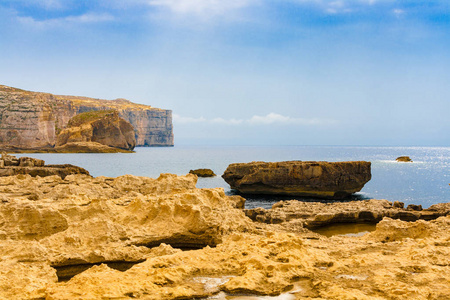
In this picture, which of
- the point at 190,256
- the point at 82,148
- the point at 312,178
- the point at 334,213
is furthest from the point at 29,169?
the point at 82,148

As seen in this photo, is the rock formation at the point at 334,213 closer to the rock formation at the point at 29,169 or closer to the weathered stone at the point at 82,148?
the rock formation at the point at 29,169

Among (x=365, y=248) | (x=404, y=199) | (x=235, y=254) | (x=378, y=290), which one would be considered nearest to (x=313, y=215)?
(x=365, y=248)

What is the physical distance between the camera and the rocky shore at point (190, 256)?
18.2 feet

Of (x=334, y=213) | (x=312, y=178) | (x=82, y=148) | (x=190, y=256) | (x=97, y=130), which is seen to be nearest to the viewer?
(x=190, y=256)

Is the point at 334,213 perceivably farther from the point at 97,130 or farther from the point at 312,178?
the point at 97,130

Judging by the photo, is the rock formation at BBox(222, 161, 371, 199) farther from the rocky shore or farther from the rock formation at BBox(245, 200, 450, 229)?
the rocky shore

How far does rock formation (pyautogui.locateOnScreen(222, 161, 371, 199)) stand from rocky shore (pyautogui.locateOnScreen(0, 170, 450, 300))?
21872mm

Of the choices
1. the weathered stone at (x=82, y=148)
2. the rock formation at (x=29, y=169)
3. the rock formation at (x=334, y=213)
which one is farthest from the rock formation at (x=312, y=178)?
the weathered stone at (x=82, y=148)

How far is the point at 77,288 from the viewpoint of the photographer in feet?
17.4

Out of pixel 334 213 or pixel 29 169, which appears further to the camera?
pixel 29 169

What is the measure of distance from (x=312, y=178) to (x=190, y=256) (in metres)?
28.6

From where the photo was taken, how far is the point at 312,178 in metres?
34.3

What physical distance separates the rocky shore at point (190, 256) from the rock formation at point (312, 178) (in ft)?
71.8

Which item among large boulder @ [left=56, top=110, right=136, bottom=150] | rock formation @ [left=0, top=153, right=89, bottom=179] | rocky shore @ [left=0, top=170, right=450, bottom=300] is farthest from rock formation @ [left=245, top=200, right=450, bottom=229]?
large boulder @ [left=56, top=110, right=136, bottom=150]
